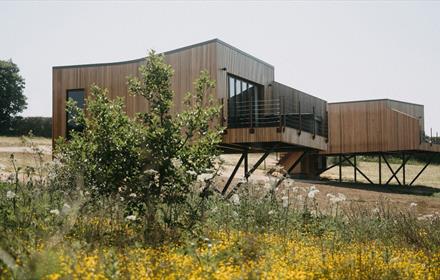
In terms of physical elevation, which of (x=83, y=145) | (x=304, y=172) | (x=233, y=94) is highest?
(x=233, y=94)

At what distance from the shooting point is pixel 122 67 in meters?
25.0

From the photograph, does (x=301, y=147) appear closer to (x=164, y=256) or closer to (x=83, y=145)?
(x=83, y=145)

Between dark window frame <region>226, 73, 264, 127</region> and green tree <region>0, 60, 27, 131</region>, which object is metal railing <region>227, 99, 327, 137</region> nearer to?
dark window frame <region>226, 73, 264, 127</region>

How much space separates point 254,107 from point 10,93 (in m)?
46.6

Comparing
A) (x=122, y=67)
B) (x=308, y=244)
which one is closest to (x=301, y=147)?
(x=122, y=67)

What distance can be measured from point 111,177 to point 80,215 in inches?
37.0

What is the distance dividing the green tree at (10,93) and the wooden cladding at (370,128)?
38.4 m

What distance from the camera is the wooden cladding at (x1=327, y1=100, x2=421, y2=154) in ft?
113

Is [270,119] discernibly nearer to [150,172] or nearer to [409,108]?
[150,172]

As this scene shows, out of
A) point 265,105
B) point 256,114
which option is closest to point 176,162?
point 265,105

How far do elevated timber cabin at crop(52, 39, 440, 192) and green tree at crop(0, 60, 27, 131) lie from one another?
38.2m

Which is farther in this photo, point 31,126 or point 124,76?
point 31,126

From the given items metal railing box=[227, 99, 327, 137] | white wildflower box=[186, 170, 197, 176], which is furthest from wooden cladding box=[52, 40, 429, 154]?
white wildflower box=[186, 170, 197, 176]

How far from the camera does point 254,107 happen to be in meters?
24.9
